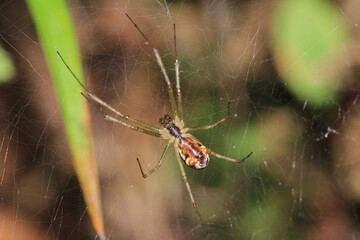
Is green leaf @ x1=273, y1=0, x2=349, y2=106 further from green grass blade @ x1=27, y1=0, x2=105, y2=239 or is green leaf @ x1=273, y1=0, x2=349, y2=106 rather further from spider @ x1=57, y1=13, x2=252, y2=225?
green grass blade @ x1=27, y1=0, x2=105, y2=239

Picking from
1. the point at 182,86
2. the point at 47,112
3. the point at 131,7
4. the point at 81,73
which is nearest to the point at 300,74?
the point at 182,86

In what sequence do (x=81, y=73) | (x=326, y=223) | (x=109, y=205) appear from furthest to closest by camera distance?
(x=326, y=223) → (x=109, y=205) → (x=81, y=73)

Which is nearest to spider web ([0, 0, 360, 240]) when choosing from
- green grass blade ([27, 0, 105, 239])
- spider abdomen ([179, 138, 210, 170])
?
green grass blade ([27, 0, 105, 239])

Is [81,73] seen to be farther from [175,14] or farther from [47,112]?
[175,14]

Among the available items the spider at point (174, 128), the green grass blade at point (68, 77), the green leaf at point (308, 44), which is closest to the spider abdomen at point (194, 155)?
the spider at point (174, 128)

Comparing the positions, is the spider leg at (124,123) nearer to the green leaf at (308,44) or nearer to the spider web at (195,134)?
the spider web at (195,134)

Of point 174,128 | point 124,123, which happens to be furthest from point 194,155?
point 124,123
